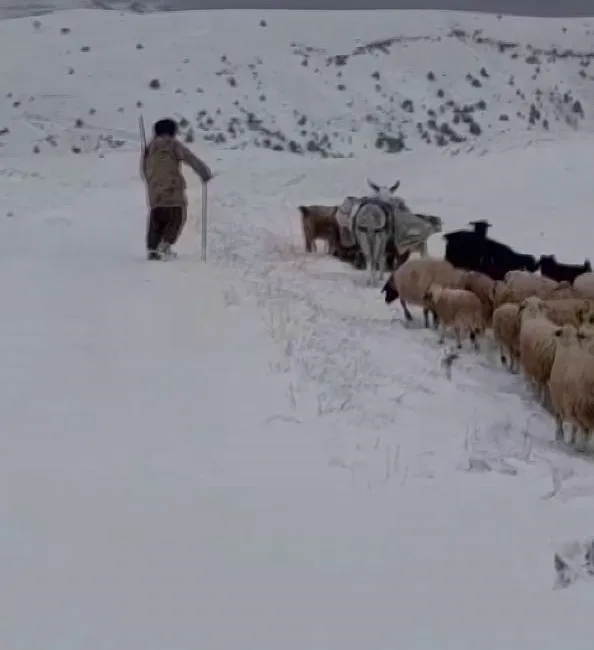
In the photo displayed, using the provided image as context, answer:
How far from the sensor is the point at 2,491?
4.77m

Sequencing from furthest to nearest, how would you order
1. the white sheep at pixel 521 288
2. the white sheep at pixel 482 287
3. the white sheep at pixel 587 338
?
the white sheep at pixel 482 287
the white sheep at pixel 521 288
the white sheep at pixel 587 338

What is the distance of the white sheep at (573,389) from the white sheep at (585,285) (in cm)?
232

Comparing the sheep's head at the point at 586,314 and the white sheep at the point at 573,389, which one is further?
the sheep's head at the point at 586,314

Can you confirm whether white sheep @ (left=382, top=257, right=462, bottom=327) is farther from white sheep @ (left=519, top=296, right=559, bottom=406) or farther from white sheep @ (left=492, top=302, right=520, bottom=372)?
white sheep @ (left=519, top=296, right=559, bottom=406)

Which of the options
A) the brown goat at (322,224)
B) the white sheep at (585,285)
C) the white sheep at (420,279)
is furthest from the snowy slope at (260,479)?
the brown goat at (322,224)

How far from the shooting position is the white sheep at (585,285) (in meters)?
9.39

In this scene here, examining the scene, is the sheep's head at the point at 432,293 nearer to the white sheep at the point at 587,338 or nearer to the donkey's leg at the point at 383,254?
the white sheep at the point at 587,338

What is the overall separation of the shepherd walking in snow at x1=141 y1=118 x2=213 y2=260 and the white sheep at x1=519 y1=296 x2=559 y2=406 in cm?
470

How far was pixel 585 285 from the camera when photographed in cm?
962

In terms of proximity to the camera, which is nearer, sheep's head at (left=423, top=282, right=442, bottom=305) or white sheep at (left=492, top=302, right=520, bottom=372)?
white sheep at (left=492, top=302, right=520, bottom=372)

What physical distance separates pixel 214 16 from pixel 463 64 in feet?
29.7

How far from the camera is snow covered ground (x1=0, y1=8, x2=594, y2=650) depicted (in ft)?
12.8

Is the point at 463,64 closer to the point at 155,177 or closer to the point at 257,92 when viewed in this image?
the point at 257,92

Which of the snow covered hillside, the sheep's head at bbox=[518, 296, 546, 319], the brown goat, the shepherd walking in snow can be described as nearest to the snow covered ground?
the sheep's head at bbox=[518, 296, 546, 319]
